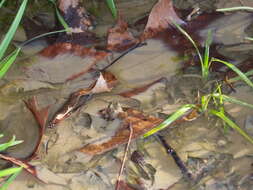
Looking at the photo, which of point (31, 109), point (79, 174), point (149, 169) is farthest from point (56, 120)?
point (149, 169)

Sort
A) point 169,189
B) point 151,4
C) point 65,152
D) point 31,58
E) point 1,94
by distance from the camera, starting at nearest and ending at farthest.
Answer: point 169,189, point 65,152, point 1,94, point 31,58, point 151,4

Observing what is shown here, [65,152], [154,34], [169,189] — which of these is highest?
[154,34]

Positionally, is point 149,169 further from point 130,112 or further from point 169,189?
point 130,112

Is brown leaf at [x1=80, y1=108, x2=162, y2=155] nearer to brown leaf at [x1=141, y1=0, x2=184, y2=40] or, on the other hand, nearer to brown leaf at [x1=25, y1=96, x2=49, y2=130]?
brown leaf at [x1=25, y1=96, x2=49, y2=130]

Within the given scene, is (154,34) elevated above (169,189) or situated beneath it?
elevated above

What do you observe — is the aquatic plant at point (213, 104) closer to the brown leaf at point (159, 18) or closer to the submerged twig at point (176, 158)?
the submerged twig at point (176, 158)

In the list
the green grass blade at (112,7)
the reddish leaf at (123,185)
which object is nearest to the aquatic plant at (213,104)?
the reddish leaf at (123,185)

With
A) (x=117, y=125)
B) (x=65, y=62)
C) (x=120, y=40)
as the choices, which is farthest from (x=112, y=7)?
(x=117, y=125)
